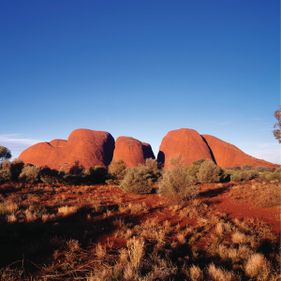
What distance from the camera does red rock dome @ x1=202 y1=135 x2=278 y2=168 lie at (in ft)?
202

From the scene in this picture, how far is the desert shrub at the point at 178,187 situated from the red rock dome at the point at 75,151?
49059 mm

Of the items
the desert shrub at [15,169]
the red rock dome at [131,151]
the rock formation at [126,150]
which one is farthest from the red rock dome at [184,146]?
the desert shrub at [15,169]

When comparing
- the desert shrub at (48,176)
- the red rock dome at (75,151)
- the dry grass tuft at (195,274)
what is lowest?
the dry grass tuft at (195,274)

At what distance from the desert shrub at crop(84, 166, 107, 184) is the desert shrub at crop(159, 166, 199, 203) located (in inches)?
496

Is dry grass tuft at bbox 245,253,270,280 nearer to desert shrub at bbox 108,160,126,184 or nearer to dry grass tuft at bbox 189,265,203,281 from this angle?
dry grass tuft at bbox 189,265,203,281

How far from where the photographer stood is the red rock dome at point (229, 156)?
6165 cm

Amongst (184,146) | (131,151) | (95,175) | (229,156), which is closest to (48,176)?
(95,175)

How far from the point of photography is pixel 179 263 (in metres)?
4.68

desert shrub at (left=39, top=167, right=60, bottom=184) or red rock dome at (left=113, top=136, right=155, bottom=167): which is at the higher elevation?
red rock dome at (left=113, top=136, right=155, bottom=167)

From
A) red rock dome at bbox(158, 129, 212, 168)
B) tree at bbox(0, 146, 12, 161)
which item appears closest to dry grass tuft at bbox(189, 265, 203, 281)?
tree at bbox(0, 146, 12, 161)

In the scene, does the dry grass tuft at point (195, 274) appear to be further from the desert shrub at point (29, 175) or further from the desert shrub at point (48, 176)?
the desert shrub at point (29, 175)

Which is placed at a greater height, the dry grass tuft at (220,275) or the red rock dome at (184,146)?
the red rock dome at (184,146)

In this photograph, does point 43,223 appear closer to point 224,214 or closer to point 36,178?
point 224,214

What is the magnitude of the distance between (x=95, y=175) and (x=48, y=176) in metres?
4.83
